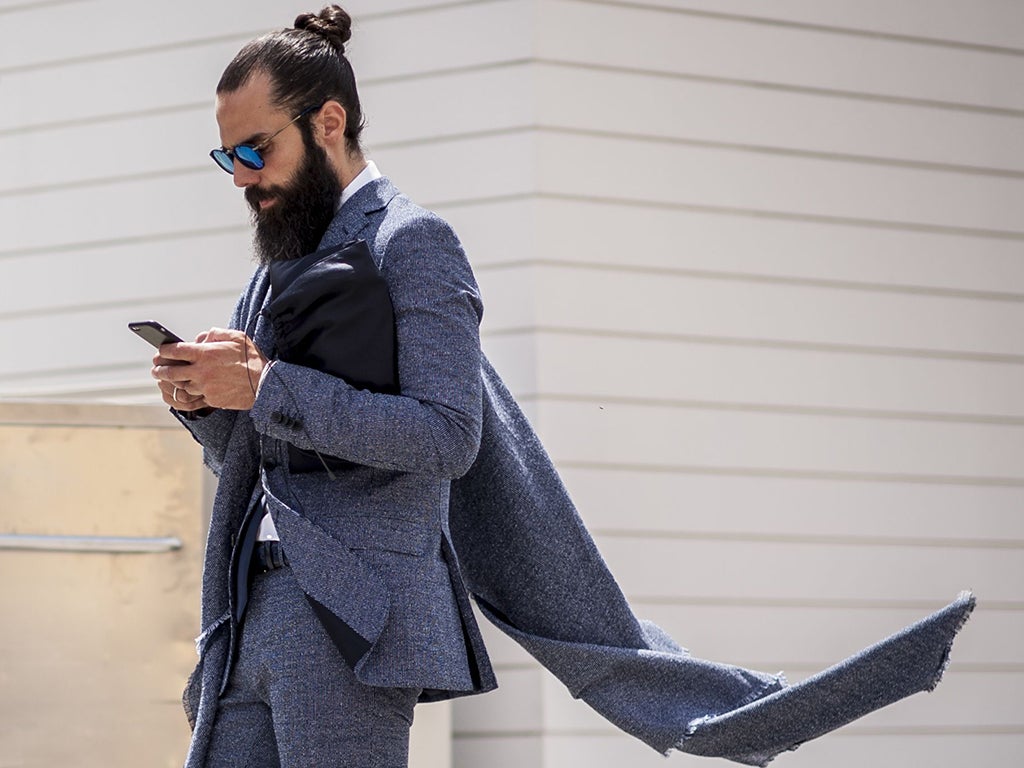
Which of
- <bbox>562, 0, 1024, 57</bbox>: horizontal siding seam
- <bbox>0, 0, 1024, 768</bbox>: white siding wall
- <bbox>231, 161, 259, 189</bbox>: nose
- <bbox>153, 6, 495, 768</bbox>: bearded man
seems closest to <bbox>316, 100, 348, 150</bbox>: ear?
<bbox>153, 6, 495, 768</bbox>: bearded man

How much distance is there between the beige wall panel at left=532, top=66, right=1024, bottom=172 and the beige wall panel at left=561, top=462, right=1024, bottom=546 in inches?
35.9

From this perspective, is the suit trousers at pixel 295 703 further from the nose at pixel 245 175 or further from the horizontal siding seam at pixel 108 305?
the horizontal siding seam at pixel 108 305

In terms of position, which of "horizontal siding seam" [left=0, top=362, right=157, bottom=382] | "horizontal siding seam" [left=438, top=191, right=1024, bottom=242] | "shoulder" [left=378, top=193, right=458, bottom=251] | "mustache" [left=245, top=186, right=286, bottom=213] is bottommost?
"horizontal siding seam" [left=0, top=362, right=157, bottom=382]

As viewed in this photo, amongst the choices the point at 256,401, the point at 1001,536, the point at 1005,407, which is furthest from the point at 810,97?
the point at 256,401

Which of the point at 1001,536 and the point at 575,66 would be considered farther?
the point at 1001,536

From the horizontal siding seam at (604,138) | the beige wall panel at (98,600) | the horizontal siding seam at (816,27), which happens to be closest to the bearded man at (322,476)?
the beige wall panel at (98,600)

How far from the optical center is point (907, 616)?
4137 millimetres

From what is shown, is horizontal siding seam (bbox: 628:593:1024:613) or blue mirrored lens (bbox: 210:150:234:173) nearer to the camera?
blue mirrored lens (bbox: 210:150:234:173)

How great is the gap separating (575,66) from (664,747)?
7.10ft

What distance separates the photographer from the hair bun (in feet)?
7.25

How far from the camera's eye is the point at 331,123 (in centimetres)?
216

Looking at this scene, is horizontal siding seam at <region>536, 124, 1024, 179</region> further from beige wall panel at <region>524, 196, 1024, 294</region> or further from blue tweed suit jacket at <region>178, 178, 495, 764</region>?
blue tweed suit jacket at <region>178, 178, 495, 764</region>

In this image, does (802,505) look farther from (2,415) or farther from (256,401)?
(256,401)

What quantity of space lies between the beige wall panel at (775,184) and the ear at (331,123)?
1.79m
